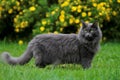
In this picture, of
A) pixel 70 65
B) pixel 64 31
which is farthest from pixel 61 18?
pixel 70 65

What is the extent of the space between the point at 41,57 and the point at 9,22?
5.07 m

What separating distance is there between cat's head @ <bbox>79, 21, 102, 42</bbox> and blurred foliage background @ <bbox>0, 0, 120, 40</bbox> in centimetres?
338

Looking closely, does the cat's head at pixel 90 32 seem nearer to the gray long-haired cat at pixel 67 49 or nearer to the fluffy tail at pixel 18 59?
the gray long-haired cat at pixel 67 49

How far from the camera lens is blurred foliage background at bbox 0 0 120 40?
517 inches

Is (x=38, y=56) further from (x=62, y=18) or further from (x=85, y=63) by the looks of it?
(x=62, y=18)

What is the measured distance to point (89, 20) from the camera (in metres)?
13.2

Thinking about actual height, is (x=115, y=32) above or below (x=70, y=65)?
below

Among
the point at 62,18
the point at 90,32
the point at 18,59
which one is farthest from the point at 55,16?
the point at 90,32

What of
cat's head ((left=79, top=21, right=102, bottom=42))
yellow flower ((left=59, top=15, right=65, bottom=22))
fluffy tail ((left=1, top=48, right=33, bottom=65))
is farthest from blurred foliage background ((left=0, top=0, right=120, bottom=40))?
cat's head ((left=79, top=21, right=102, bottom=42))

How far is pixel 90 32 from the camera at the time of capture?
955 centimetres

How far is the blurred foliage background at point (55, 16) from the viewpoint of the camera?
13141mm

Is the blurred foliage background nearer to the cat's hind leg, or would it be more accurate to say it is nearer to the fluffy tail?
the fluffy tail

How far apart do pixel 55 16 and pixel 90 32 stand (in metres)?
3.78

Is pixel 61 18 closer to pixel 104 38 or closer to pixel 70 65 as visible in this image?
pixel 104 38
